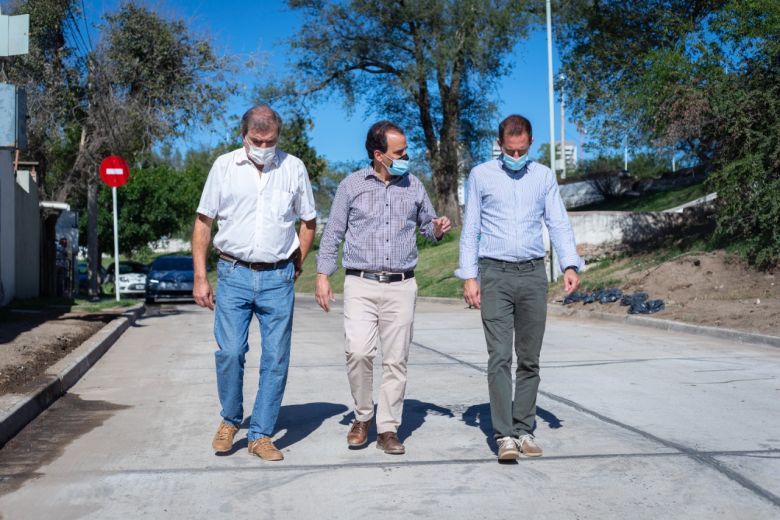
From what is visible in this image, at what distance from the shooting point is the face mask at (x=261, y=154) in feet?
17.8

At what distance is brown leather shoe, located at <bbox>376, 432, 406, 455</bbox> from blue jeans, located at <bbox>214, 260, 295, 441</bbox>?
668mm

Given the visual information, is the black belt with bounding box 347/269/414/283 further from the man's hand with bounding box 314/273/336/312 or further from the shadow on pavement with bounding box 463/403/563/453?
the shadow on pavement with bounding box 463/403/563/453

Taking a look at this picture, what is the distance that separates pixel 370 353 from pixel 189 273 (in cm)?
2028

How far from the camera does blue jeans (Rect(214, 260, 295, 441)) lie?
548cm

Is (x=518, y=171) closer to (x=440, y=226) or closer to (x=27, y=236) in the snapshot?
(x=440, y=226)

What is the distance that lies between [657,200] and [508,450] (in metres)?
28.3

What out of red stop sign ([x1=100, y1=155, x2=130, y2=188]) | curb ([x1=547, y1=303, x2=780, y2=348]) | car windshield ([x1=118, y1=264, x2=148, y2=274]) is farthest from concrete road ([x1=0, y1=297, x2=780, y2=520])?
car windshield ([x1=118, y1=264, x2=148, y2=274])

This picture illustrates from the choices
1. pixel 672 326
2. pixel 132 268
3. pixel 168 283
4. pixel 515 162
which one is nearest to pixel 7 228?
pixel 168 283

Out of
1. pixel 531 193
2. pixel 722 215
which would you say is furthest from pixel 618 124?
pixel 531 193

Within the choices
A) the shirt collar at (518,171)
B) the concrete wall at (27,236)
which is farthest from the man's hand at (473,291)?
the concrete wall at (27,236)

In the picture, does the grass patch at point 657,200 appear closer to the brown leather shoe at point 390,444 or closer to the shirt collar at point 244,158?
the brown leather shoe at point 390,444

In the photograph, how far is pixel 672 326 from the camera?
1405 centimetres

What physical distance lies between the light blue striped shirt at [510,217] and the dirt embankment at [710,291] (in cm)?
752

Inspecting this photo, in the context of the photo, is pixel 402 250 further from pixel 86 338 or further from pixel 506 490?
pixel 86 338
